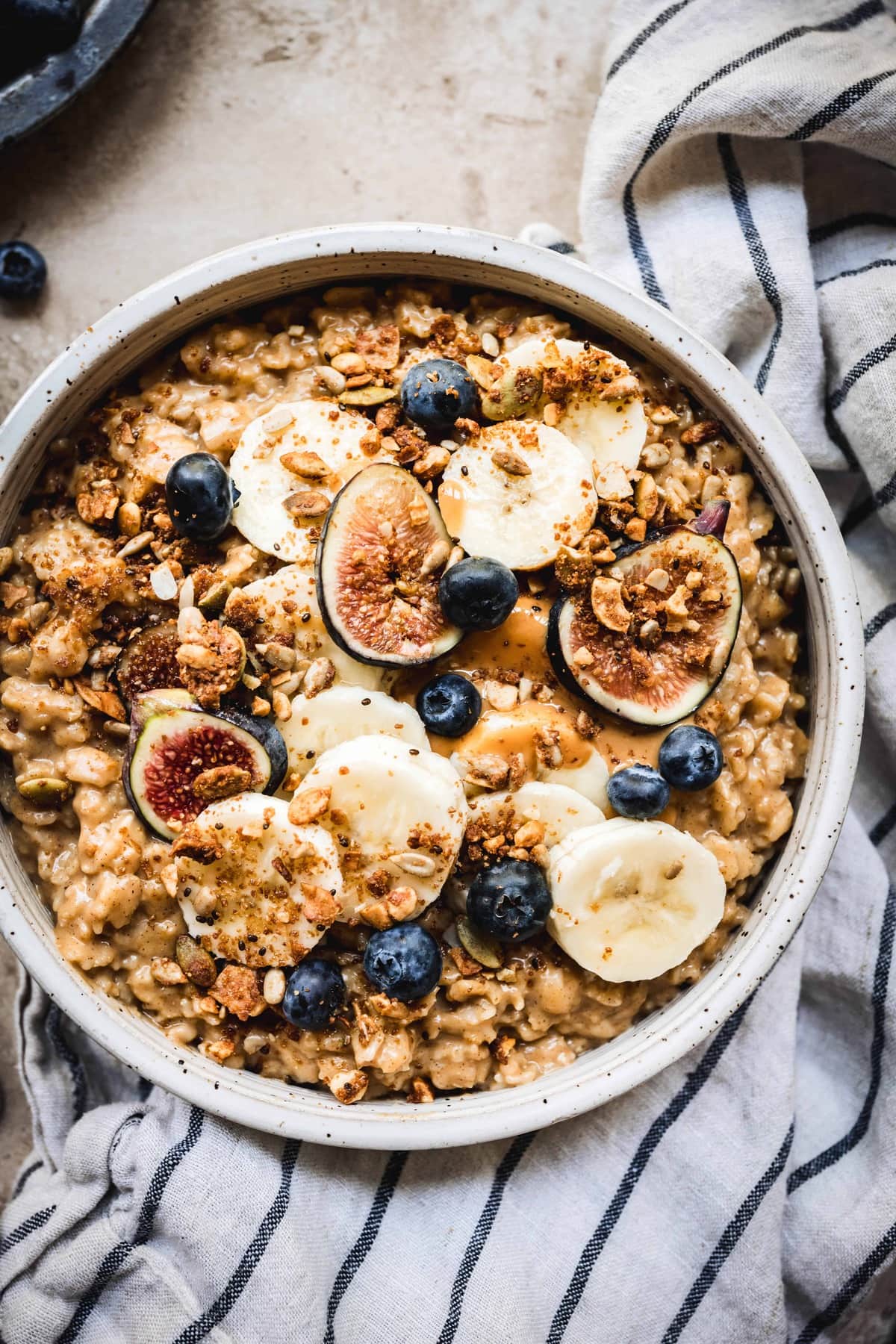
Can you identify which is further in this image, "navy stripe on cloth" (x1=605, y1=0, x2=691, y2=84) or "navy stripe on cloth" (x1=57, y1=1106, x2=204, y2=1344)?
"navy stripe on cloth" (x1=605, y1=0, x2=691, y2=84)

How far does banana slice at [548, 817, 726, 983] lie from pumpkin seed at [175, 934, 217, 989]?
0.64 m

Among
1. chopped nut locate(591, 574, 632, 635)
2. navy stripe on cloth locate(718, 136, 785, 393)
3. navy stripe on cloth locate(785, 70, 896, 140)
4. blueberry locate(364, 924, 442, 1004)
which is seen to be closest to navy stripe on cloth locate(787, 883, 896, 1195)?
chopped nut locate(591, 574, 632, 635)

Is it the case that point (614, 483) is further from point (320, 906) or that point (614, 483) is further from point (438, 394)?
point (320, 906)

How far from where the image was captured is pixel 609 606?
1.89 meters

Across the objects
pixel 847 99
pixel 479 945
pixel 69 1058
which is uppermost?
pixel 847 99

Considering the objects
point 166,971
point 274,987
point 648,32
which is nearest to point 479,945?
point 274,987

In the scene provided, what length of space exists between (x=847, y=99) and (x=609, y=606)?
4.05 feet

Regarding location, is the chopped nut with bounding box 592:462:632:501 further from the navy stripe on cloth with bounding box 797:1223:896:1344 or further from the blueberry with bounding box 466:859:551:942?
the navy stripe on cloth with bounding box 797:1223:896:1344

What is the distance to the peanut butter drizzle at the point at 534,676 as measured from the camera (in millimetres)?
1936

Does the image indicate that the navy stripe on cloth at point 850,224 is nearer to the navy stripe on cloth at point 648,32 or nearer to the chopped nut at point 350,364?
the navy stripe on cloth at point 648,32

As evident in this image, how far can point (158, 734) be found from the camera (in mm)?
1854

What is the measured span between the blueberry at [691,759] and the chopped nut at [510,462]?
1.84 ft

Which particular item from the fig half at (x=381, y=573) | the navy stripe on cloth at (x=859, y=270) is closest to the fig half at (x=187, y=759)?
the fig half at (x=381, y=573)

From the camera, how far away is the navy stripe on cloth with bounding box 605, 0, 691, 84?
228 centimetres
